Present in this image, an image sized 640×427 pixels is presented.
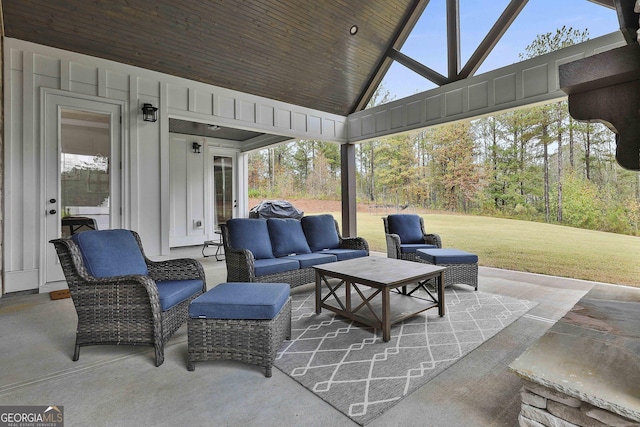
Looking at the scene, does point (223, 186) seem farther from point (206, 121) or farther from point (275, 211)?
point (206, 121)

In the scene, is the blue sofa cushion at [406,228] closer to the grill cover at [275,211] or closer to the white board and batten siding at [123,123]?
the white board and batten siding at [123,123]

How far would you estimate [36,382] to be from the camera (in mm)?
1936

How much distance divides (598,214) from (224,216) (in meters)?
7.93

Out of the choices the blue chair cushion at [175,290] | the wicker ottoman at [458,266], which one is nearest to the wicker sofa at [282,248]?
the blue chair cushion at [175,290]

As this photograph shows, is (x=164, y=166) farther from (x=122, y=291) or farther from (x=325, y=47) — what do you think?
(x=325, y=47)

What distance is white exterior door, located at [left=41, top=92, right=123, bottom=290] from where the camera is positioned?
3957mm

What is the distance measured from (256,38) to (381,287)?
14.0 ft

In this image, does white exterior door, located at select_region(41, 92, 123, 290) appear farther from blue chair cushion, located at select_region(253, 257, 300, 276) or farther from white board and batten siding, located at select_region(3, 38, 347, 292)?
blue chair cushion, located at select_region(253, 257, 300, 276)

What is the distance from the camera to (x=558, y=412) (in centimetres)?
131

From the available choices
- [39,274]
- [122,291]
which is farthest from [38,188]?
[122,291]

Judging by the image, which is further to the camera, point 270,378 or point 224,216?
point 224,216

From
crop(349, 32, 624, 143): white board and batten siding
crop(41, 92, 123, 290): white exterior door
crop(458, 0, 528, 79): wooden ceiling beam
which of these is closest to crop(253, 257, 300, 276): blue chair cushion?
crop(41, 92, 123, 290): white exterior door

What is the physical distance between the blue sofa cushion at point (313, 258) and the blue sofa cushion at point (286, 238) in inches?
5.5

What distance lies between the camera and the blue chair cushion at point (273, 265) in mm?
3396
